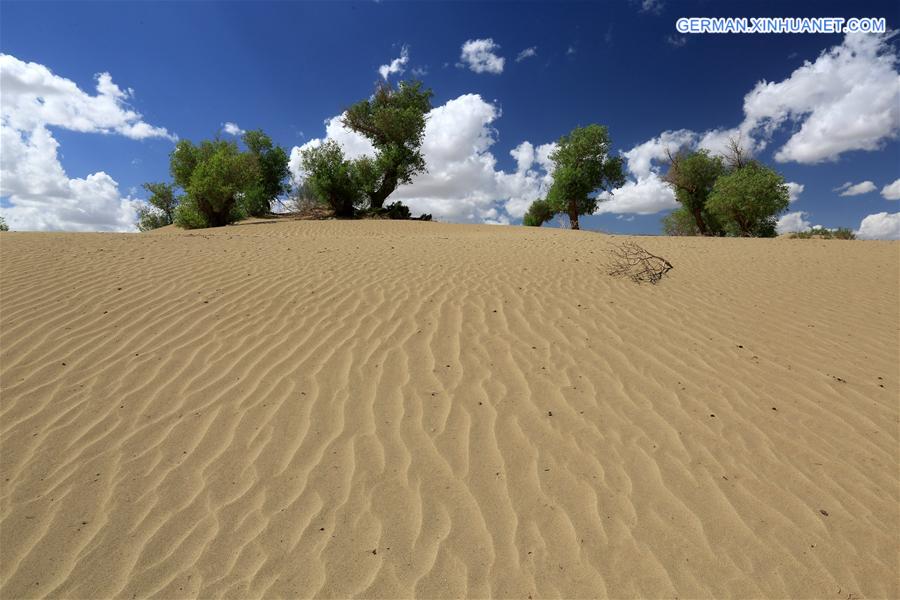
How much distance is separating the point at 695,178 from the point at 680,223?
6308mm

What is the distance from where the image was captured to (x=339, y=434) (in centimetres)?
310

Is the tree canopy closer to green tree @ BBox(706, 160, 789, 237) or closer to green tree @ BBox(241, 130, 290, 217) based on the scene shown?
green tree @ BBox(241, 130, 290, 217)

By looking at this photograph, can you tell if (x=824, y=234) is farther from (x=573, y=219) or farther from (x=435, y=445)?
(x=435, y=445)

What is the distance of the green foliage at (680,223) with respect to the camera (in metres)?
31.7

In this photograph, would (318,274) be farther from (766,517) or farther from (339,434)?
(766,517)

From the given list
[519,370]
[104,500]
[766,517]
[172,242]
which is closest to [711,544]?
[766,517]

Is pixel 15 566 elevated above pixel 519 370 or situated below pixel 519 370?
below

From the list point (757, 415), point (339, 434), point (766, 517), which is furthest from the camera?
point (757, 415)

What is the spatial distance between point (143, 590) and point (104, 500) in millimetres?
783

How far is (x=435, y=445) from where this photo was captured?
9.89ft

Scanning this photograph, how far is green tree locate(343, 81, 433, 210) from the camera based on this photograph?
26.8m

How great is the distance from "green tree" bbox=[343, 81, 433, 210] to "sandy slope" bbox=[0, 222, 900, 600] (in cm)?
2252

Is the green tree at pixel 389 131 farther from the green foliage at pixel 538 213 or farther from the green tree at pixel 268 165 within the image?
the green foliage at pixel 538 213

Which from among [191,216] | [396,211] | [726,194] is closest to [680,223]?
[726,194]
